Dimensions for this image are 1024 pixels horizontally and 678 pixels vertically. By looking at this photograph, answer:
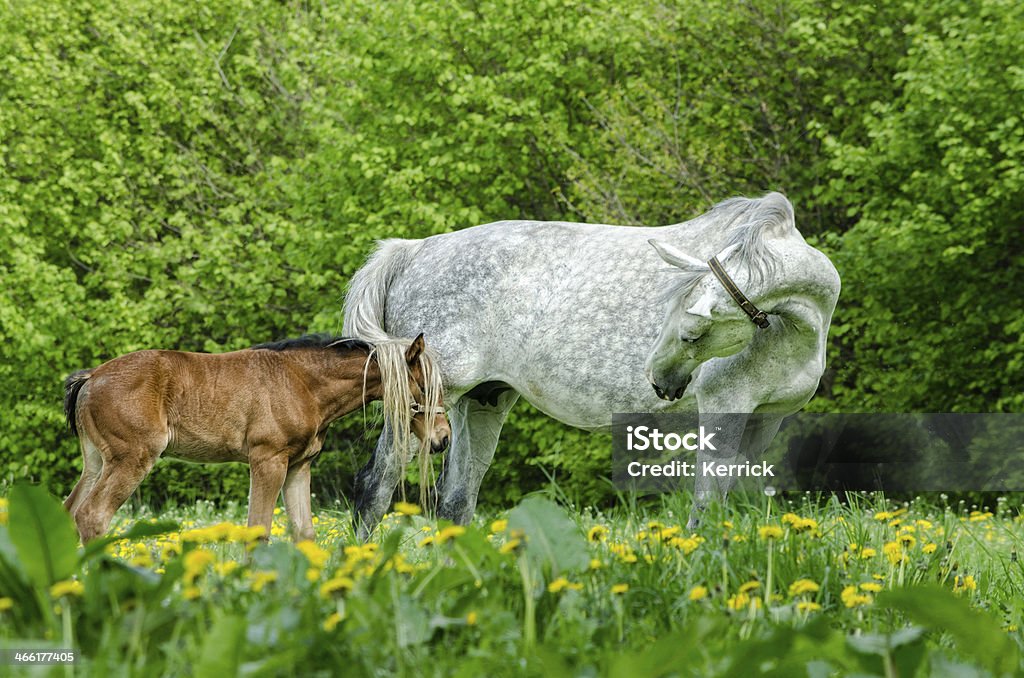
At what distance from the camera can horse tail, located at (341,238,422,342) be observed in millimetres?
6984

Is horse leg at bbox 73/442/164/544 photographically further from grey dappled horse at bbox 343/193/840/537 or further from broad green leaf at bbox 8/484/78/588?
broad green leaf at bbox 8/484/78/588

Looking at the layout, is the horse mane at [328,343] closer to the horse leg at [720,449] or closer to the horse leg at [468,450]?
the horse leg at [468,450]

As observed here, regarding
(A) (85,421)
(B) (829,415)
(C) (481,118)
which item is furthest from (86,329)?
(A) (85,421)

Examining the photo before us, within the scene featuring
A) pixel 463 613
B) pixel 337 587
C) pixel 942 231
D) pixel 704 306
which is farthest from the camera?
pixel 942 231

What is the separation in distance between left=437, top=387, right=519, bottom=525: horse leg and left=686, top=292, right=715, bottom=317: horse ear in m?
1.95

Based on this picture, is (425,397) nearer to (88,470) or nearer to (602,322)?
(602,322)

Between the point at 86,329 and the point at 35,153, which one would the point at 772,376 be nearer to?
the point at 86,329

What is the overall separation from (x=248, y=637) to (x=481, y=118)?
13211 mm

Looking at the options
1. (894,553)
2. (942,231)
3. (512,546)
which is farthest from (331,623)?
(942,231)

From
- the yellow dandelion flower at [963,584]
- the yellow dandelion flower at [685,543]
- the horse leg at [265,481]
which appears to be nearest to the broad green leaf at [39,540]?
the yellow dandelion flower at [685,543]

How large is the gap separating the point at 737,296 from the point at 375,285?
250 cm

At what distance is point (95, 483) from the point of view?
17.9ft

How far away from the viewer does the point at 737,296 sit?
5543 mm

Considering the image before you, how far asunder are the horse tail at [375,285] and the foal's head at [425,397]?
2.95 feet
